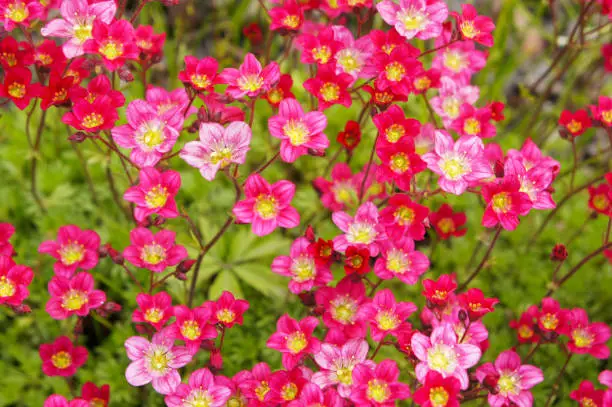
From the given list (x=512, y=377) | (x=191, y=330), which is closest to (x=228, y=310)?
(x=191, y=330)

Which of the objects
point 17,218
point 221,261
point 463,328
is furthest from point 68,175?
point 463,328

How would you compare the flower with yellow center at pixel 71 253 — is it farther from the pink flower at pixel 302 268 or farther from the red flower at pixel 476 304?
the red flower at pixel 476 304

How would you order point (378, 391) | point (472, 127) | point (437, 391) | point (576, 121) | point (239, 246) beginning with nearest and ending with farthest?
point (437, 391), point (378, 391), point (472, 127), point (576, 121), point (239, 246)

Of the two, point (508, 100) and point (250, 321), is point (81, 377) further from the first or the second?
point (508, 100)

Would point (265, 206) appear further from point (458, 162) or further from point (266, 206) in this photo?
point (458, 162)

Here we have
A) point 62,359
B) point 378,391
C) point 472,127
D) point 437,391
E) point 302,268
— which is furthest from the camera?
point 472,127
